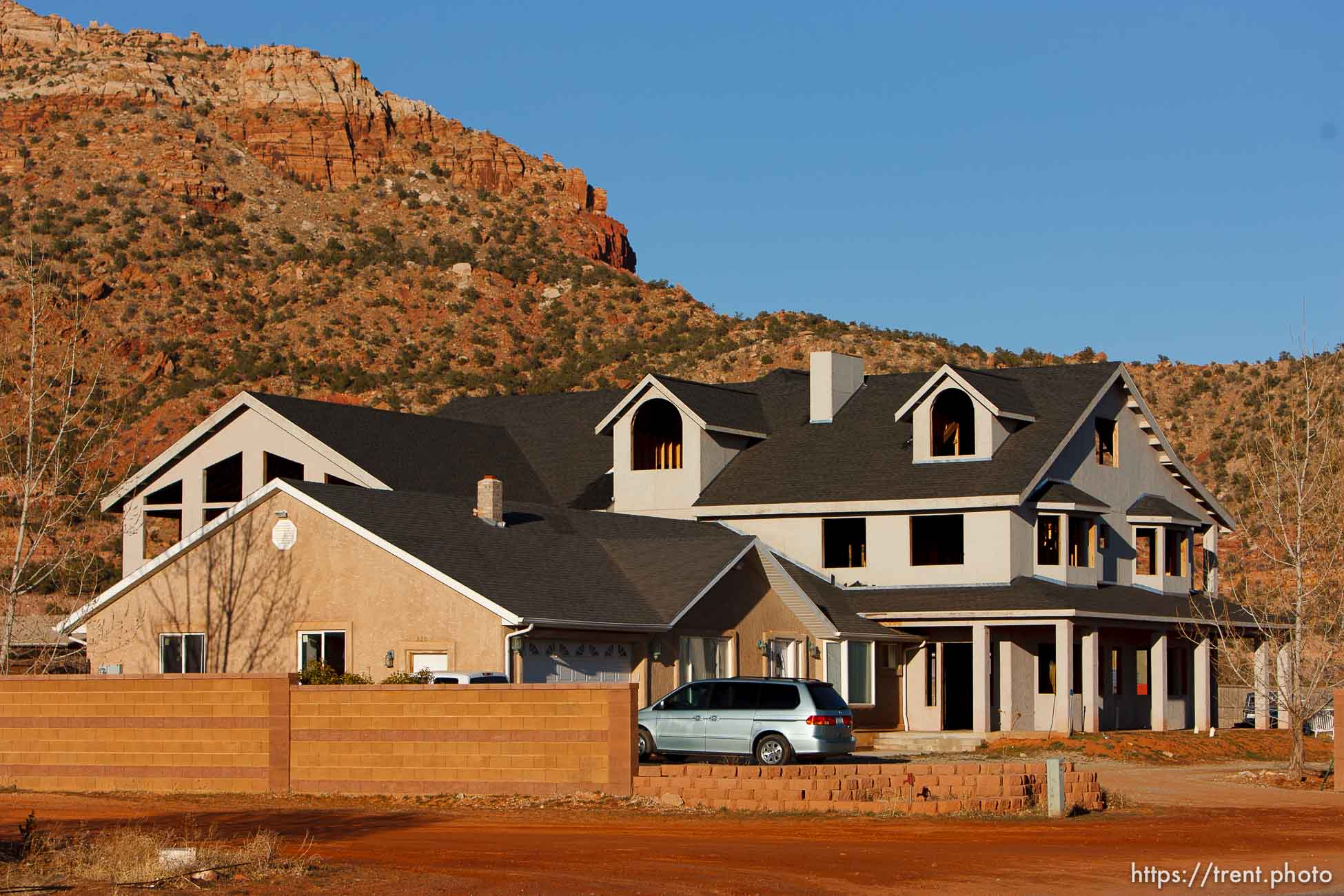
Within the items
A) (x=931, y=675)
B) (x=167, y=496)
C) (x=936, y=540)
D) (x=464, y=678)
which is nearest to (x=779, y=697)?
(x=464, y=678)

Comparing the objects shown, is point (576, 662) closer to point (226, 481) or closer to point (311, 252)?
point (226, 481)

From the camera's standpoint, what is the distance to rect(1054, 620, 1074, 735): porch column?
140 ft

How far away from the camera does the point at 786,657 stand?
1630 inches

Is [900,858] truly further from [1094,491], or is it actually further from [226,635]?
[1094,491]

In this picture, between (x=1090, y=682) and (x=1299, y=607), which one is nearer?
(x=1299, y=607)

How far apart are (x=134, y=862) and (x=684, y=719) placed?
1525 cm

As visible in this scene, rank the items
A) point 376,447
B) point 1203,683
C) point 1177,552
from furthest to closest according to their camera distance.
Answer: point 1177,552, point 1203,683, point 376,447

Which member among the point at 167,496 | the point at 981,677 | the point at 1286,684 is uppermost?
the point at 167,496

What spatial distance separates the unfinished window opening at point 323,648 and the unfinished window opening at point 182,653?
2.21 m

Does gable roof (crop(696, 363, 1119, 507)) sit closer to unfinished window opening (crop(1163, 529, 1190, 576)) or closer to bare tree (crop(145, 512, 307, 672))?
unfinished window opening (crop(1163, 529, 1190, 576))

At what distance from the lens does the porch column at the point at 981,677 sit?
42.8 meters

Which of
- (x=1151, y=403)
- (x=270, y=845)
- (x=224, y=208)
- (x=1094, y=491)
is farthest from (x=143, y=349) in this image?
(x=270, y=845)

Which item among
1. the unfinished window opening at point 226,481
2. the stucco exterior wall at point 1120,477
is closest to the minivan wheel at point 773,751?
the stucco exterior wall at point 1120,477

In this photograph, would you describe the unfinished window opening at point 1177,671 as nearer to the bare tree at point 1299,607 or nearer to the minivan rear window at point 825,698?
the bare tree at point 1299,607
